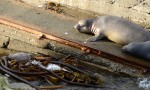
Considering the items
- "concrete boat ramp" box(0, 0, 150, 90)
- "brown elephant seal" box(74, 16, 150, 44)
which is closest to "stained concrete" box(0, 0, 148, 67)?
"concrete boat ramp" box(0, 0, 150, 90)

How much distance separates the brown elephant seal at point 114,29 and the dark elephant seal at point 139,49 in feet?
0.87

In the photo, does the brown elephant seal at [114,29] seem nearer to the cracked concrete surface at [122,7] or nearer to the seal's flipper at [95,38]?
the seal's flipper at [95,38]

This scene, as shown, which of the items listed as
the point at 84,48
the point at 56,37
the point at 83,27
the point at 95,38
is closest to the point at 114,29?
the point at 95,38

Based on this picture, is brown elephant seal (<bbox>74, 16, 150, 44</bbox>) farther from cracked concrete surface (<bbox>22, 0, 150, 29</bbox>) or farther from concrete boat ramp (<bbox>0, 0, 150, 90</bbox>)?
cracked concrete surface (<bbox>22, 0, 150, 29</bbox>)

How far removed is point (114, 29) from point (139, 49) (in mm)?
817

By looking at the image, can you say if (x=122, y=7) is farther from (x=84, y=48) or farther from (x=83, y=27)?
(x=84, y=48)

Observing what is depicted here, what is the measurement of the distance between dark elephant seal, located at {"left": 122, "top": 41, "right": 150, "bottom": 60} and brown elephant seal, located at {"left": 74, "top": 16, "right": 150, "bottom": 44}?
0.26m

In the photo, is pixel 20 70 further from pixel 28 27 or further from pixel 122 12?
pixel 122 12

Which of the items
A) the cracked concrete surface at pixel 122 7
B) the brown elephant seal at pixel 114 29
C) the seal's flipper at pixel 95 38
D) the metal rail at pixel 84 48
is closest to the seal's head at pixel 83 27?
the brown elephant seal at pixel 114 29

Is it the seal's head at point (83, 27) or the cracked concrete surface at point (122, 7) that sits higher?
the cracked concrete surface at point (122, 7)

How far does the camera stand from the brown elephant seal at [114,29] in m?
7.45

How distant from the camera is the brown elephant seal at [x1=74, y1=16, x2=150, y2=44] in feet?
24.5

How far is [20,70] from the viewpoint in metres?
6.58

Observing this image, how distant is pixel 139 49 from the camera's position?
7059 millimetres
